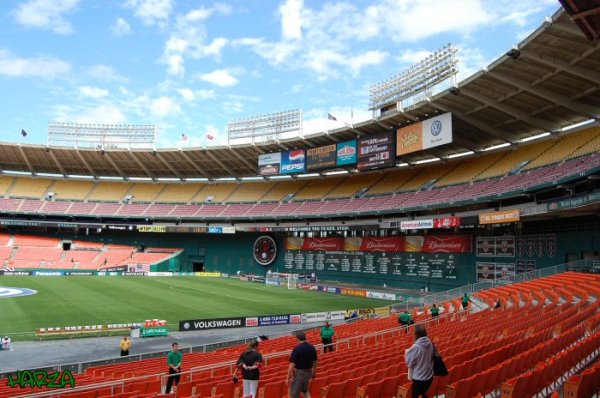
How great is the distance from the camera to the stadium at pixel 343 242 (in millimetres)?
10641

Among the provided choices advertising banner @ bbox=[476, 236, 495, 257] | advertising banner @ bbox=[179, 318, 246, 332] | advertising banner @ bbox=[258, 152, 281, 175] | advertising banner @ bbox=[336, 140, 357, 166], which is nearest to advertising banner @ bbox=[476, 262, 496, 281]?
advertising banner @ bbox=[476, 236, 495, 257]

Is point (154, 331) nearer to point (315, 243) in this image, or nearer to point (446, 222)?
point (446, 222)

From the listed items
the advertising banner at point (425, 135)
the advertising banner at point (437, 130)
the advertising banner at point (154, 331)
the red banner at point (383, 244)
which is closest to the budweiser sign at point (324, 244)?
the red banner at point (383, 244)

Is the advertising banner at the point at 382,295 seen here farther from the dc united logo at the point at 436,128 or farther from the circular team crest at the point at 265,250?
the circular team crest at the point at 265,250

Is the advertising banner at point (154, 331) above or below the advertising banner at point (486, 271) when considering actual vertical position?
below

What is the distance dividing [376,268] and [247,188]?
2386 cm

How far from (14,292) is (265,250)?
30879mm

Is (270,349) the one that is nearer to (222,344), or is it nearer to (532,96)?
(222,344)

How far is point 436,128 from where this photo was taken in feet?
125

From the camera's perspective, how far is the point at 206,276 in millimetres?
59250

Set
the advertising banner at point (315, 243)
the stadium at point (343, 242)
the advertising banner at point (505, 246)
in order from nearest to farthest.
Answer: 1. the stadium at point (343, 242)
2. the advertising banner at point (505, 246)
3. the advertising banner at point (315, 243)

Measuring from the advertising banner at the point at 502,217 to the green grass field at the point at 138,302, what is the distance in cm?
1021

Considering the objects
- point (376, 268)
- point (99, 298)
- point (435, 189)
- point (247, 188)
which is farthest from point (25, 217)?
point (435, 189)

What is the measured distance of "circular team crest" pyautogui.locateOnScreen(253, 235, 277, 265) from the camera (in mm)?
60062
